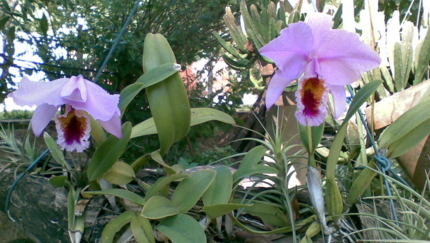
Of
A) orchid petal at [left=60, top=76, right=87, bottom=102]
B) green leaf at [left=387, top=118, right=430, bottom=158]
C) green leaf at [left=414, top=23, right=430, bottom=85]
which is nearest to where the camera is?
orchid petal at [left=60, top=76, right=87, bottom=102]

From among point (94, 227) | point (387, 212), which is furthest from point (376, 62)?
point (94, 227)

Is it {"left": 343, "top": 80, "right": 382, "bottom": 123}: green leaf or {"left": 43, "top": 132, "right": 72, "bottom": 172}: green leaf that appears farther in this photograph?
{"left": 43, "top": 132, "right": 72, "bottom": 172}: green leaf

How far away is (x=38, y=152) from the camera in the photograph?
95cm

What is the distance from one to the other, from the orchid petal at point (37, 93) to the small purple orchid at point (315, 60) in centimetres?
39

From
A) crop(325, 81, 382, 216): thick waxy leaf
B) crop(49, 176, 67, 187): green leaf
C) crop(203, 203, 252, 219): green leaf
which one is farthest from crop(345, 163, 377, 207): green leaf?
crop(49, 176, 67, 187): green leaf

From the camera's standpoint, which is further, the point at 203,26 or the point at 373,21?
the point at 203,26

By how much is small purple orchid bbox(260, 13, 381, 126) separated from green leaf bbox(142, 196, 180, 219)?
0.95 ft

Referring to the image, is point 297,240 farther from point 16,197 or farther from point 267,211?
point 16,197

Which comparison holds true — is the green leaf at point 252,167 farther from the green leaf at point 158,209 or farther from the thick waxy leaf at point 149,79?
the thick waxy leaf at point 149,79

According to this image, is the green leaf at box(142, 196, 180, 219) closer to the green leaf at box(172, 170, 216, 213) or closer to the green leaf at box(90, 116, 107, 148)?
the green leaf at box(172, 170, 216, 213)

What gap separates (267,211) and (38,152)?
0.69 meters

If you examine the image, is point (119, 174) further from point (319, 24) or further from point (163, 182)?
point (319, 24)

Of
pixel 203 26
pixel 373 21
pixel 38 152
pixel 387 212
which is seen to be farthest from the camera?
pixel 203 26

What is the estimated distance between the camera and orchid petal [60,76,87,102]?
0.57 metres
